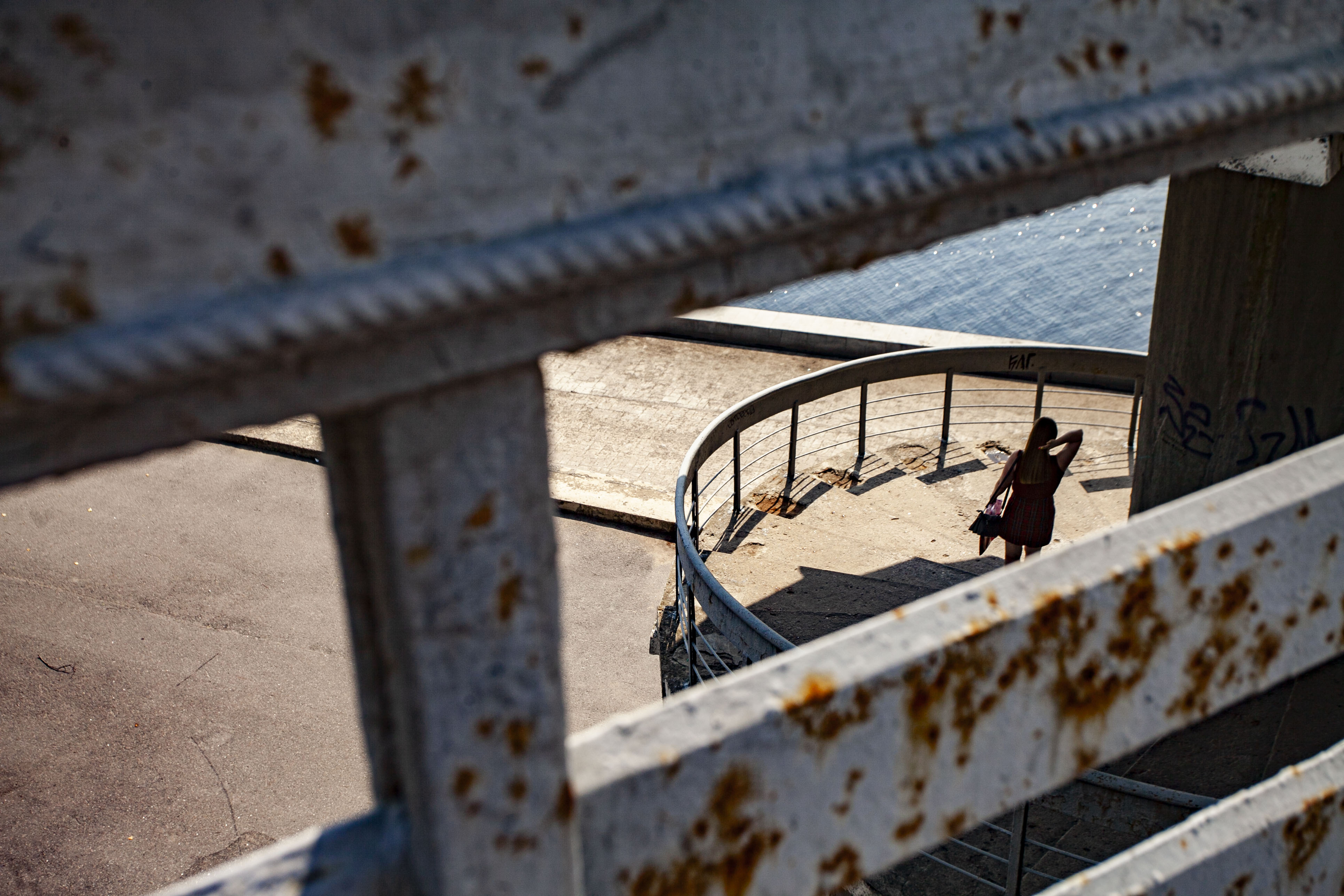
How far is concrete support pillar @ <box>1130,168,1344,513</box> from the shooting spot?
17.3ft

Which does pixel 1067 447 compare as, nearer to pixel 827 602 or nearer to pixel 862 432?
pixel 827 602

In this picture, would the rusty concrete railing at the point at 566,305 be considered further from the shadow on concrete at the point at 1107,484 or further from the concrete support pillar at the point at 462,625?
the shadow on concrete at the point at 1107,484

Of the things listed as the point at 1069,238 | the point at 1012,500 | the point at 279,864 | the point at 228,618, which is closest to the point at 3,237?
the point at 279,864

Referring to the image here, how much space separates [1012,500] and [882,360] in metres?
1.63

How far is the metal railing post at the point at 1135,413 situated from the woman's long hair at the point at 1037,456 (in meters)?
1.91

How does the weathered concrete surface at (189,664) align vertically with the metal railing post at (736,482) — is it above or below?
below

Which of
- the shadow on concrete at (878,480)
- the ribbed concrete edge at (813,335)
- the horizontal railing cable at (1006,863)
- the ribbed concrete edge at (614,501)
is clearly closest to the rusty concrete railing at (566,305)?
the horizontal railing cable at (1006,863)

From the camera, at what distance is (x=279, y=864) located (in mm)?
1050

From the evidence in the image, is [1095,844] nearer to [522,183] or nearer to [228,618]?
[522,183]

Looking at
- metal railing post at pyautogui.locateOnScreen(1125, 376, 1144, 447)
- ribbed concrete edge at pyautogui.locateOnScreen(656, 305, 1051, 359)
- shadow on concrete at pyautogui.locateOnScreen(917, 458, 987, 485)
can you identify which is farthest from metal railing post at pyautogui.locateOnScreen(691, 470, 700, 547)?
ribbed concrete edge at pyautogui.locateOnScreen(656, 305, 1051, 359)

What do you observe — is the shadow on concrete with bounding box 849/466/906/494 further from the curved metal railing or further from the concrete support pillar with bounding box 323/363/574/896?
the concrete support pillar with bounding box 323/363/574/896

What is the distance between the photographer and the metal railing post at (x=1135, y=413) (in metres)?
7.84

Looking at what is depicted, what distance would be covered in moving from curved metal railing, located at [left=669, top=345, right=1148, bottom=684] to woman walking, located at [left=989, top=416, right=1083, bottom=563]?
4.41ft

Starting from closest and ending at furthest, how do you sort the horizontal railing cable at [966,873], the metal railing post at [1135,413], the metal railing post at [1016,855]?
→ 1. the metal railing post at [1016,855]
2. the horizontal railing cable at [966,873]
3. the metal railing post at [1135,413]
